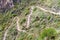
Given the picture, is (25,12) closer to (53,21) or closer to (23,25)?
(23,25)

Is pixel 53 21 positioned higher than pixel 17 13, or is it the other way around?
pixel 53 21

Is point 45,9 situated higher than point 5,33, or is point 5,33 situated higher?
point 45,9

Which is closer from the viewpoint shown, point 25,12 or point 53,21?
point 53,21

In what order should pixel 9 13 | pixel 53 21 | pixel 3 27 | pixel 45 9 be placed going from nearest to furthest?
pixel 53 21 → pixel 45 9 → pixel 3 27 → pixel 9 13

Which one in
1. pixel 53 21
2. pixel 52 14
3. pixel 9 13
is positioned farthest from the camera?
pixel 9 13

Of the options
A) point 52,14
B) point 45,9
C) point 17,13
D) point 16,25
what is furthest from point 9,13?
point 52,14

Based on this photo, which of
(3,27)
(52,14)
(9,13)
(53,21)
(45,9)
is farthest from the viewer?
(9,13)

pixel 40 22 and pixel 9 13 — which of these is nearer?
pixel 40 22

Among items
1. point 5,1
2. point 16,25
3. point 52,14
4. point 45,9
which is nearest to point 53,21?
point 52,14

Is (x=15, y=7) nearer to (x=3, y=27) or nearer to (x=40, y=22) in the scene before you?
(x=3, y=27)
